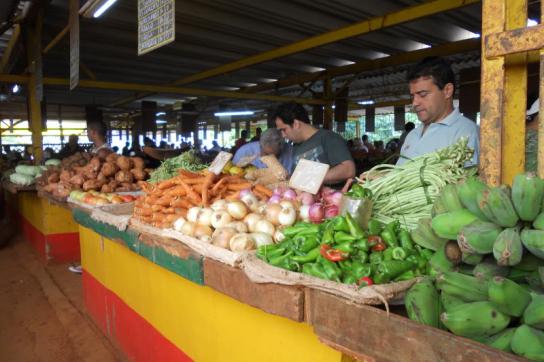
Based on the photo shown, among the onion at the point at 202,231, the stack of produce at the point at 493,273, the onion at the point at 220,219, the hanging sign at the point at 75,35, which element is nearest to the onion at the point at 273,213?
the onion at the point at 220,219

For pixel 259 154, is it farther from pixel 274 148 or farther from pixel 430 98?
pixel 430 98

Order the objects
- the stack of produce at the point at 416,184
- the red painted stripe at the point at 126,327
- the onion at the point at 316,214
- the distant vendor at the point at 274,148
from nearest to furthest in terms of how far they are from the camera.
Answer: the stack of produce at the point at 416,184, the onion at the point at 316,214, the red painted stripe at the point at 126,327, the distant vendor at the point at 274,148

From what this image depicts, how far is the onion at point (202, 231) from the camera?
7.86ft

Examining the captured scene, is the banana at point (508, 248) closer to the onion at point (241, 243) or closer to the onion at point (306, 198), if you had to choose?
the onion at point (241, 243)

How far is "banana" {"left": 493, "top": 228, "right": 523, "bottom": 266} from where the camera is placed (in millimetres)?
1003

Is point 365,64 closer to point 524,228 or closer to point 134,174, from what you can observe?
point 134,174

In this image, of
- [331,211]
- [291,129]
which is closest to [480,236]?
[331,211]

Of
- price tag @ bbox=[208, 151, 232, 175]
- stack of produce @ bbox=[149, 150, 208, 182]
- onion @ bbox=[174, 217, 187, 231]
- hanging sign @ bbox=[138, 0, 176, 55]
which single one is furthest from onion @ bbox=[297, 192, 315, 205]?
stack of produce @ bbox=[149, 150, 208, 182]

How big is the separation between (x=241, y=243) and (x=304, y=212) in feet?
1.44

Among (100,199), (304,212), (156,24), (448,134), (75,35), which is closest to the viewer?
(304,212)

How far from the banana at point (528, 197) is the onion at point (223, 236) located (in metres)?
1.43

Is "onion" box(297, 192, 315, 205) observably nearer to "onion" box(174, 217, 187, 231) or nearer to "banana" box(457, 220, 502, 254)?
"onion" box(174, 217, 187, 231)

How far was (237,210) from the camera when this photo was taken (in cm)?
245

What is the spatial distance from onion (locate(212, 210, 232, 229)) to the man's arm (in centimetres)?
136
